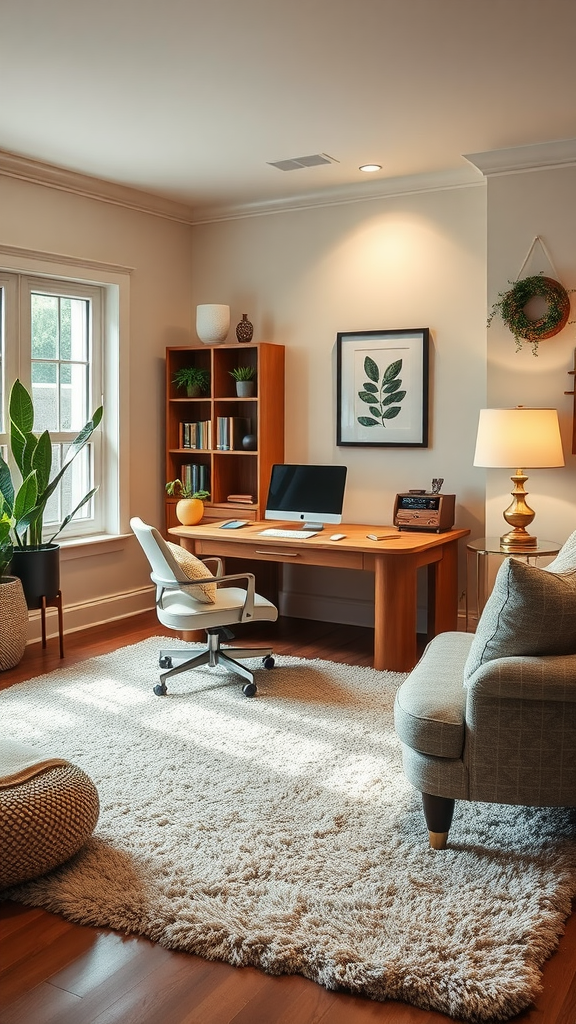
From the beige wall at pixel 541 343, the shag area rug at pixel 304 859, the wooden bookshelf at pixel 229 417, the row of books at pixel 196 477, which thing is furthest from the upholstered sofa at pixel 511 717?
the row of books at pixel 196 477

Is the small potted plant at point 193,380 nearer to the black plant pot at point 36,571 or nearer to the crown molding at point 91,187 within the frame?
the crown molding at point 91,187

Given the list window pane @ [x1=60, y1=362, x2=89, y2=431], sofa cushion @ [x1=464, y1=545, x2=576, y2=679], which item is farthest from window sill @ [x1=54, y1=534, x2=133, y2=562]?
sofa cushion @ [x1=464, y1=545, x2=576, y2=679]

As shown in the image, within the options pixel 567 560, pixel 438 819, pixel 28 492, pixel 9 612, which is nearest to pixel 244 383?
pixel 28 492

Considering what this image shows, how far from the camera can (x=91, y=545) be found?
18.2ft

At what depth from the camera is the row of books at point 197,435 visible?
593 cm

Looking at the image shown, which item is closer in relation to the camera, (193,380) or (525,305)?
(525,305)

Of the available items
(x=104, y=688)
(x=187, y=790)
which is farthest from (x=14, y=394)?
(x=187, y=790)

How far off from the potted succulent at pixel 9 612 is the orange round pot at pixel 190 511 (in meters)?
1.14

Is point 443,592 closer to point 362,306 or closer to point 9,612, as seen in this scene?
point 362,306

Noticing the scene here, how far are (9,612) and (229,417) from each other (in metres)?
2.03

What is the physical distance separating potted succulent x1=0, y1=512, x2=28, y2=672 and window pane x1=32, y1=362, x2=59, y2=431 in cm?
85

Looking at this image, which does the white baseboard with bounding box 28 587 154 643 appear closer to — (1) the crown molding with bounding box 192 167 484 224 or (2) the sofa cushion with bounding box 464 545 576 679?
(1) the crown molding with bounding box 192 167 484 224

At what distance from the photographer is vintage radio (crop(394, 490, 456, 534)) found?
497cm

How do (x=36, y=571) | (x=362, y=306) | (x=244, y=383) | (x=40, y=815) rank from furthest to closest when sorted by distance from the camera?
(x=244, y=383) < (x=362, y=306) < (x=36, y=571) < (x=40, y=815)
